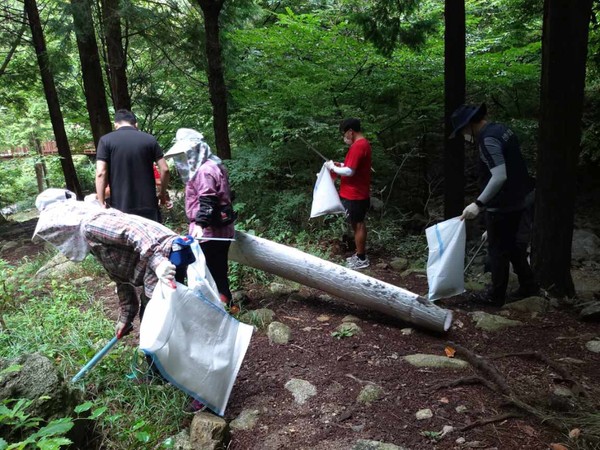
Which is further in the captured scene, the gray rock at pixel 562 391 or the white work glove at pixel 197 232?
the white work glove at pixel 197 232

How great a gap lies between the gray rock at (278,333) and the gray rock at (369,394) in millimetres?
937

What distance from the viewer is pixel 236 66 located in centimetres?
755

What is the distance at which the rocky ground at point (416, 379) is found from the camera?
2480mm

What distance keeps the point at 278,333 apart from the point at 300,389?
80 centimetres

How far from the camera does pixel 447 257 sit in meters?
3.84

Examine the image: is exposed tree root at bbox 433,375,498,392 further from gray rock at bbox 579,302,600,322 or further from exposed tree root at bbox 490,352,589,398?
gray rock at bbox 579,302,600,322

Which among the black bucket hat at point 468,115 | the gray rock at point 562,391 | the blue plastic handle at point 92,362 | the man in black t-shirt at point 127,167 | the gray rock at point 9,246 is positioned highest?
the black bucket hat at point 468,115

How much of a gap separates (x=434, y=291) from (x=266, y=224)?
11.5ft

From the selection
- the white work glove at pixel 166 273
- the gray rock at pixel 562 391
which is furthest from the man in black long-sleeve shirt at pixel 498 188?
the white work glove at pixel 166 273

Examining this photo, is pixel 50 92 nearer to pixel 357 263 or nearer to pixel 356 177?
pixel 356 177

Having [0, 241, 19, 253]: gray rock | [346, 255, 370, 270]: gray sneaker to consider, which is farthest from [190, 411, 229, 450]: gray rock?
[0, 241, 19, 253]: gray rock

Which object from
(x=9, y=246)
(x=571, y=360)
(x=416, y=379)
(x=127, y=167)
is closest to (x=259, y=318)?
(x=416, y=379)

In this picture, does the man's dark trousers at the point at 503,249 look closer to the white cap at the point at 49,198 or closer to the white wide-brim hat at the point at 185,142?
the white wide-brim hat at the point at 185,142

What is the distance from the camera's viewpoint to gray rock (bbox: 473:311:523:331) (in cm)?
381
